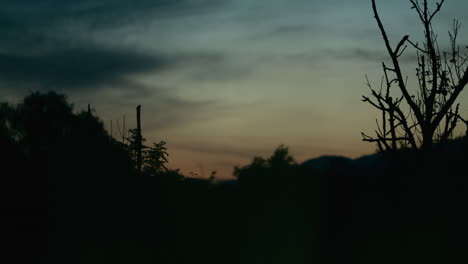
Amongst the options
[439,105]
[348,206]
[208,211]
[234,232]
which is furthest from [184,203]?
[439,105]

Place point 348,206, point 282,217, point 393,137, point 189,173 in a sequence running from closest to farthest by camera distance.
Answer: point 393,137 → point 348,206 → point 282,217 → point 189,173

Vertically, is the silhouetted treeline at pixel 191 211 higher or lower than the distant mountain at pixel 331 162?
lower

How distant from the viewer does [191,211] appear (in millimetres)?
10203

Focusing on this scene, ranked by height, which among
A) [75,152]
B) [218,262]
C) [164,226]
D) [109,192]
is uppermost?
[75,152]

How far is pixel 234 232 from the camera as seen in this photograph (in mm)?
9867

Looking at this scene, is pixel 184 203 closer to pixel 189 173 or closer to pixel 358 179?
pixel 189 173

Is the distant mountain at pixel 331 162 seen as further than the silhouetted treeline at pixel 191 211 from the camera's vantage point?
Yes

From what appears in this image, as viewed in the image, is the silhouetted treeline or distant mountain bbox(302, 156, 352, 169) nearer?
the silhouetted treeline

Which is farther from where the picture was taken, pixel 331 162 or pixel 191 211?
pixel 191 211

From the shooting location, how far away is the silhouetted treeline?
8555 mm

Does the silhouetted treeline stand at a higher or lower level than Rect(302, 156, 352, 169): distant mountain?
lower

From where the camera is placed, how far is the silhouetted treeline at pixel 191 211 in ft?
28.1

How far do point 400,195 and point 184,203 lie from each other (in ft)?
15.0

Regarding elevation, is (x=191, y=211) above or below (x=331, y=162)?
below
